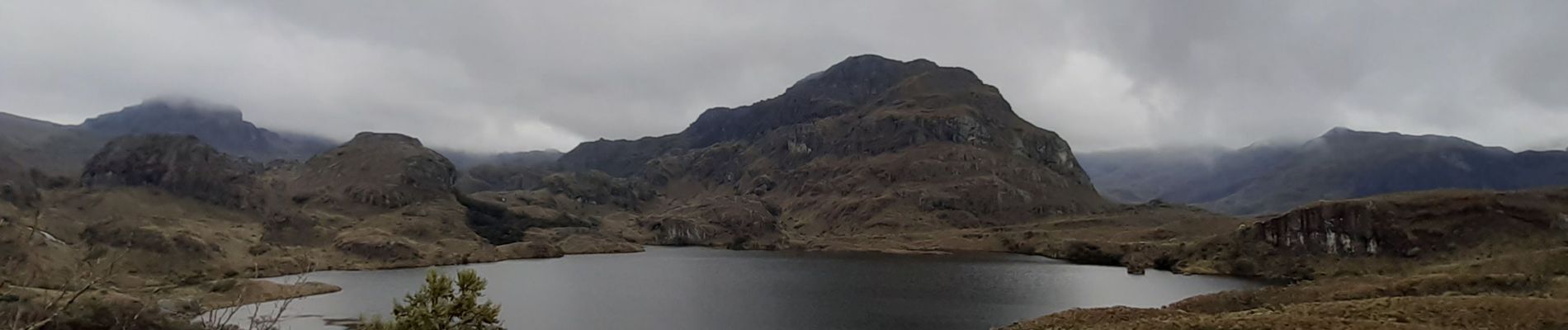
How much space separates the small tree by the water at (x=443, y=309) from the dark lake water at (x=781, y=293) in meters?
37.2

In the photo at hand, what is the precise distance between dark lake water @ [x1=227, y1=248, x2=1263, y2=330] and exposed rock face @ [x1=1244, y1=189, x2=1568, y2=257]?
2113 centimetres

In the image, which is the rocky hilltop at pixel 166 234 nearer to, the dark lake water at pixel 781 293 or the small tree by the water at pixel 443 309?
the dark lake water at pixel 781 293

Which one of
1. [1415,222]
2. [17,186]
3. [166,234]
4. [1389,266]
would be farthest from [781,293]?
Answer: [17,186]

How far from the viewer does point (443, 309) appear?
32.9 m

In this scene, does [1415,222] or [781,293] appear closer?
[781,293]

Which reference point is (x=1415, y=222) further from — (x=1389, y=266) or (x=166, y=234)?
(x=166, y=234)

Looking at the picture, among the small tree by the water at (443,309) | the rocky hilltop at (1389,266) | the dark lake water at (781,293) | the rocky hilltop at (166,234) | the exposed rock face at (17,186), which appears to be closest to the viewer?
the small tree by the water at (443,309)

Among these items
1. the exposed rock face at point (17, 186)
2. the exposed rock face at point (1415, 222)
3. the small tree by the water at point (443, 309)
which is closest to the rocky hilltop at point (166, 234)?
the exposed rock face at point (17, 186)

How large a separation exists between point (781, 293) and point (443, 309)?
71376 millimetres

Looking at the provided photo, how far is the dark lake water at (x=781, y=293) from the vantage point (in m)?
76.0

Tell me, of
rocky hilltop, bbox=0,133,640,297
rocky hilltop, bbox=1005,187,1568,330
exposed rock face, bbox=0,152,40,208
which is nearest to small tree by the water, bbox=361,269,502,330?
rocky hilltop, bbox=1005,187,1568,330

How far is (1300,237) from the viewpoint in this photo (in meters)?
137

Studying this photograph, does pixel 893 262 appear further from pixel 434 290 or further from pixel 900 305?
pixel 434 290

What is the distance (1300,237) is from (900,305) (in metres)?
87.0
